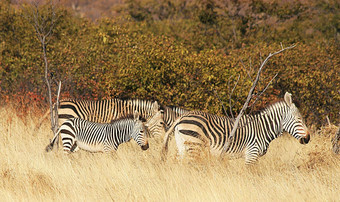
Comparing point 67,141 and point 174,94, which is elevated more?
point 174,94

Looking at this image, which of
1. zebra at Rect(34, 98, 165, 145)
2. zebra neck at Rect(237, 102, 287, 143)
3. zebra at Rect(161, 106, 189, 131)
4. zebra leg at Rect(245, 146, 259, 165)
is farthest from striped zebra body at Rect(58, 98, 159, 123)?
zebra leg at Rect(245, 146, 259, 165)

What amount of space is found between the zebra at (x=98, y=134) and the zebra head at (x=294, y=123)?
102 inches

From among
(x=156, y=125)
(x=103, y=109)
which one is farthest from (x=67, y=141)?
(x=103, y=109)

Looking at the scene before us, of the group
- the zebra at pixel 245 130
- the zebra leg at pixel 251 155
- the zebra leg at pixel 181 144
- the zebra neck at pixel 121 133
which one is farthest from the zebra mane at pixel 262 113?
the zebra neck at pixel 121 133

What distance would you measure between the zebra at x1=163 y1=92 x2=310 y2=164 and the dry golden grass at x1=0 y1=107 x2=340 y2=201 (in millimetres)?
300

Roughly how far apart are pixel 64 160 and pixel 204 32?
1511cm

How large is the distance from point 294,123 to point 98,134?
355 cm

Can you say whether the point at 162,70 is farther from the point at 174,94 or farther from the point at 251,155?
the point at 251,155

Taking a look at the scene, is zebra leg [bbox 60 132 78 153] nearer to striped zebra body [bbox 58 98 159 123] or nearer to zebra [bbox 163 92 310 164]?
striped zebra body [bbox 58 98 159 123]

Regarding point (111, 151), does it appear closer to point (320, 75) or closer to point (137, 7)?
point (320, 75)

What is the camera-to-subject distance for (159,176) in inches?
275

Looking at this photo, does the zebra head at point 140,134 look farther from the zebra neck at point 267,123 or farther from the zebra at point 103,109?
the zebra at point 103,109

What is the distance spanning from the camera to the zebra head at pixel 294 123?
25.1 feet

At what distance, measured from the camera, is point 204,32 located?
22062mm
